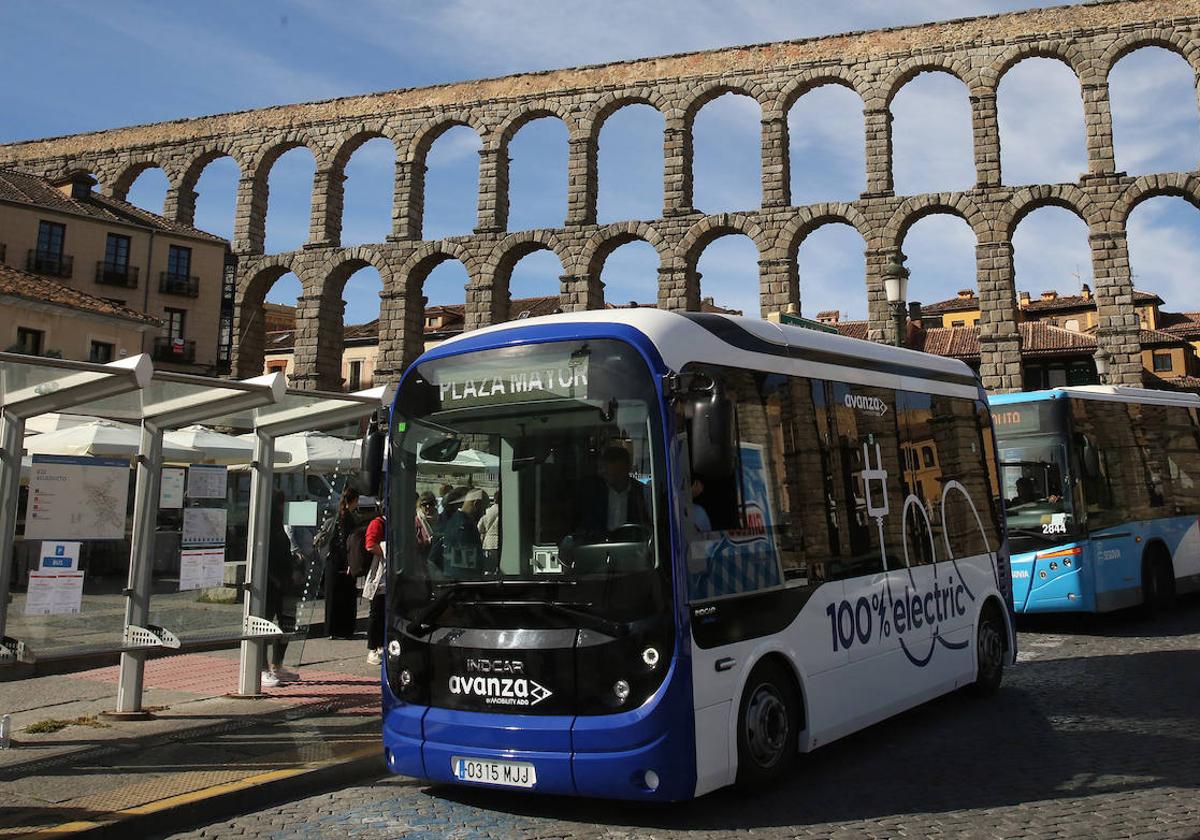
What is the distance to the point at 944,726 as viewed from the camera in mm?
7000

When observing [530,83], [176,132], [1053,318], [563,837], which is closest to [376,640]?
[563,837]

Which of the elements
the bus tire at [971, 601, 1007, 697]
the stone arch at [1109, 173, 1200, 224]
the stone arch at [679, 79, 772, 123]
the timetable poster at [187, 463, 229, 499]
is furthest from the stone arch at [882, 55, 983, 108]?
the timetable poster at [187, 463, 229, 499]

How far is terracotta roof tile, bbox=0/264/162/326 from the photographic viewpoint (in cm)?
2388

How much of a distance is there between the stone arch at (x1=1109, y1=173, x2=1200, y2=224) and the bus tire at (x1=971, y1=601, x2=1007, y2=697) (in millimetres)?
22475

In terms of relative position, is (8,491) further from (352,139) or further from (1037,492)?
(352,139)

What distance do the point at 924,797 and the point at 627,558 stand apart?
7.20 ft

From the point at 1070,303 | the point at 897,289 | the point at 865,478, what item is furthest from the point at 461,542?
the point at 1070,303

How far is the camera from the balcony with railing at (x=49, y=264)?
3416 cm

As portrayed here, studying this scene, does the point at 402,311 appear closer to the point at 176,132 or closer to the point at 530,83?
the point at 530,83

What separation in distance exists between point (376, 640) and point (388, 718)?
13.2ft

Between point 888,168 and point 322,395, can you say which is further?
point 888,168

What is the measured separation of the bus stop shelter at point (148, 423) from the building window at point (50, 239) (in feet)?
104

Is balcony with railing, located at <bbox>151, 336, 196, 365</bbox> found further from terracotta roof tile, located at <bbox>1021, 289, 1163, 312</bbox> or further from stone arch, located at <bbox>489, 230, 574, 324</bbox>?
terracotta roof tile, located at <bbox>1021, 289, 1163, 312</bbox>

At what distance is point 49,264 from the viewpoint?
34.5 m
